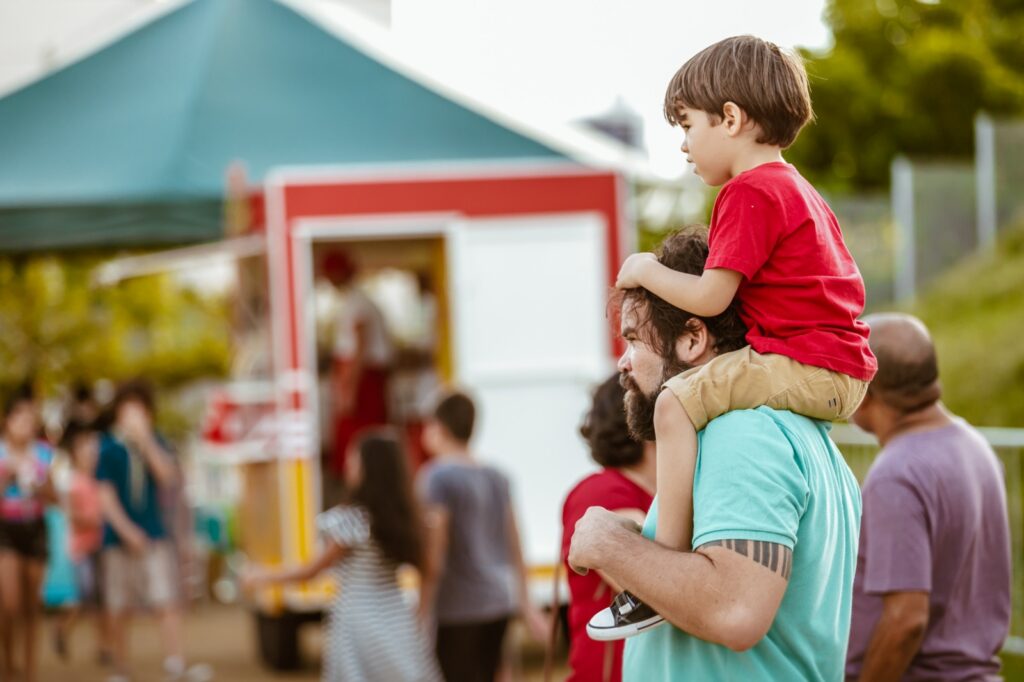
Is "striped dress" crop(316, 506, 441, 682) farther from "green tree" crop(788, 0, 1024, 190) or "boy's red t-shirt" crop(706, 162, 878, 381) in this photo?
"green tree" crop(788, 0, 1024, 190)

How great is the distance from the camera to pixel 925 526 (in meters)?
3.20

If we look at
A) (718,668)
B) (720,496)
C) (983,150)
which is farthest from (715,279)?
(983,150)

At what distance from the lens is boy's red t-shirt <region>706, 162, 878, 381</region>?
7.26 ft

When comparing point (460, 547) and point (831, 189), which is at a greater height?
point (831, 189)

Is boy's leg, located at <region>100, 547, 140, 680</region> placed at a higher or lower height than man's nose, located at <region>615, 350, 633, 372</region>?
lower

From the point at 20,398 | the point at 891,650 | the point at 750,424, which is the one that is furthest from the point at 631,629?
the point at 20,398

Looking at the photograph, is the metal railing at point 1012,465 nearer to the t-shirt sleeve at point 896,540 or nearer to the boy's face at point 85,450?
the t-shirt sleeve at point 896,540

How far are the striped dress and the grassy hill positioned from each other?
232 inches

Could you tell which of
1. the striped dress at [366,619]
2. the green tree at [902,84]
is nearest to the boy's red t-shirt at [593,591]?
the striped dress at [366,619]

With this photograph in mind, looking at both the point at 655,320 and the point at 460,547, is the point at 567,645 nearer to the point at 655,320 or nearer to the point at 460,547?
the point at 460,547

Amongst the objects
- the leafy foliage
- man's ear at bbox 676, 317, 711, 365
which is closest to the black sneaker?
man's ear at bbox 676, 317, 711, 365

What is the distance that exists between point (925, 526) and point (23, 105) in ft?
32.8

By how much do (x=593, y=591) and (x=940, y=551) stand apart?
769 millimetres

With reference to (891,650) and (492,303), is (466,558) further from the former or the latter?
(891,650)
